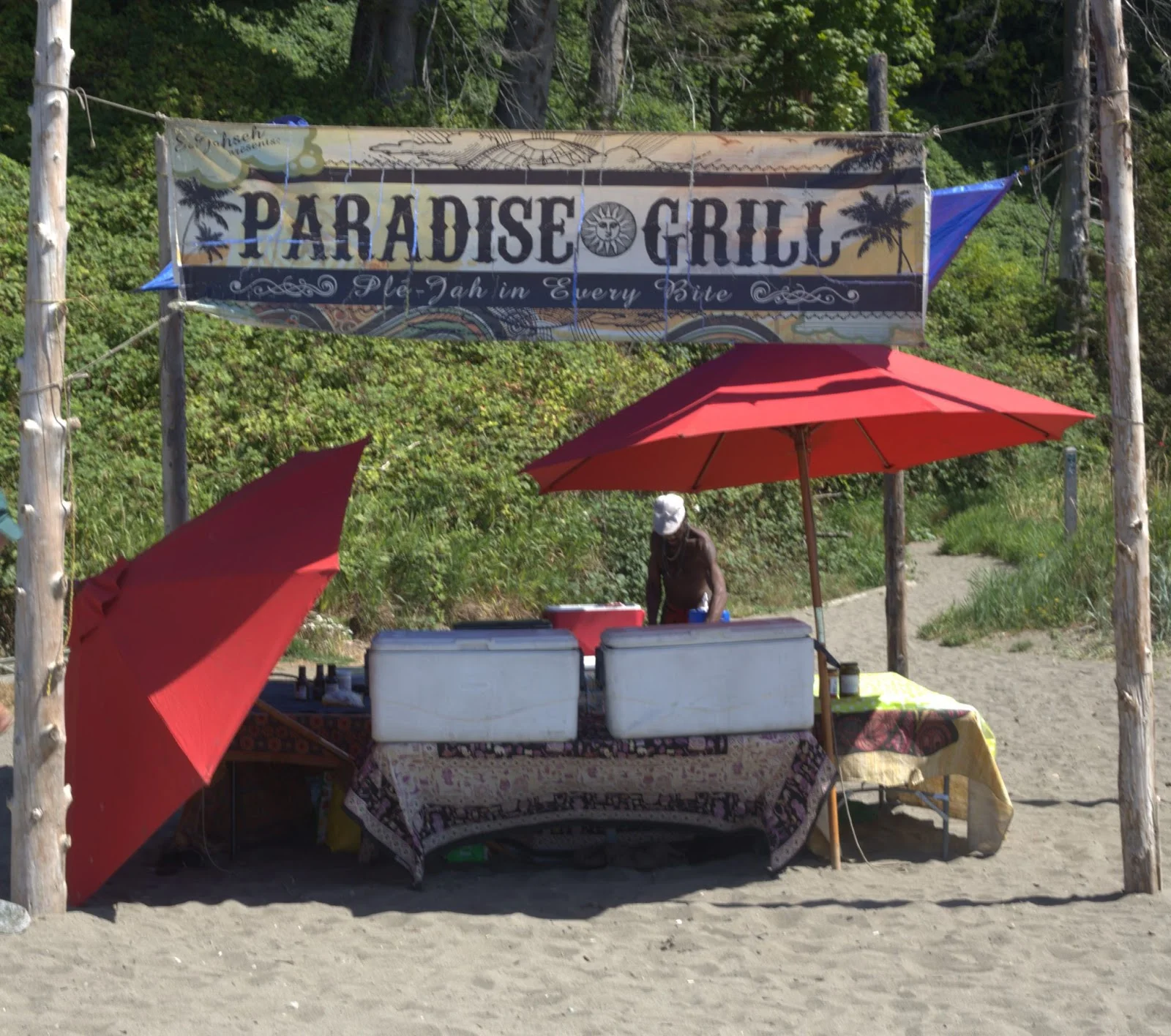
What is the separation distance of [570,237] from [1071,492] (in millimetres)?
11850

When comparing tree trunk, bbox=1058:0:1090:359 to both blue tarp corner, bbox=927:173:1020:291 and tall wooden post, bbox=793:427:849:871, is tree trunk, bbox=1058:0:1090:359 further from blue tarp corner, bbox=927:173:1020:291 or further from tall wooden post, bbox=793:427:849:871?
tall wooden post, bbox=793:427:849:871

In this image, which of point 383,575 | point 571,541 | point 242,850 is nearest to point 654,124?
point 571,541

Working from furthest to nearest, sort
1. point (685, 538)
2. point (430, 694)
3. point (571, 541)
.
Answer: point (571, 541) → point (685, 538) → point (430, 694)

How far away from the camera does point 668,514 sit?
23.9 ft

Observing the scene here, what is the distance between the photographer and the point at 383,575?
12.4m

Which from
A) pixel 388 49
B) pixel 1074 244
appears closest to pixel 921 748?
pixel 388 49

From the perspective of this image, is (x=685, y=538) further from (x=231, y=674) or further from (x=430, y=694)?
(x=231, y=674)

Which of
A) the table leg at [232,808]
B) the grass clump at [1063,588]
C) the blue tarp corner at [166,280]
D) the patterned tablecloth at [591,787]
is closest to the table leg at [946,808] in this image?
the patterned tablecloth at [591,787]

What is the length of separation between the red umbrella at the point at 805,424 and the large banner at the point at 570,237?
Answer: 0.76 ft

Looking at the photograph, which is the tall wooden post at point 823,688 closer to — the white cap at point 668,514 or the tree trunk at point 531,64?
the white cap at point 668,514

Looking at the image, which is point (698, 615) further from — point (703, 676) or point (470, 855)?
point (470, 855)

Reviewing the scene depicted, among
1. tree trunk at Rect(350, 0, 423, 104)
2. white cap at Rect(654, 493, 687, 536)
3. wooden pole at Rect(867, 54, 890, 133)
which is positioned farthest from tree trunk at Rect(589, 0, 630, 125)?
white cap at Rect(654, 493, 687, 536)

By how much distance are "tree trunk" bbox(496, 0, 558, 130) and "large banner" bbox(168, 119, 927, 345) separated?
1490 centimetres

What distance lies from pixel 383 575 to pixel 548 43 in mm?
11131
